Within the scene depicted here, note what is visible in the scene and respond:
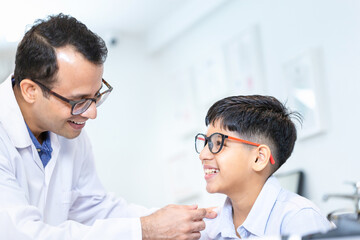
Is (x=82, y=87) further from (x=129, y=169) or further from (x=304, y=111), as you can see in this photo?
(x=129, y=169)

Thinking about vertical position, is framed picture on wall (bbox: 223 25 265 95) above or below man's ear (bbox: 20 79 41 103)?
above

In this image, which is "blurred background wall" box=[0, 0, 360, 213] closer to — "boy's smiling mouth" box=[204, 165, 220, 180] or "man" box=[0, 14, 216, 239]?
"man" box=[0, 14, 216, 239]

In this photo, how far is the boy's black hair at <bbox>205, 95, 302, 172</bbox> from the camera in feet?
5.60

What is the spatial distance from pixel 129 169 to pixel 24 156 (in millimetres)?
2709

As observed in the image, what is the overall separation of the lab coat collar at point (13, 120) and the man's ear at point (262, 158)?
0.79m

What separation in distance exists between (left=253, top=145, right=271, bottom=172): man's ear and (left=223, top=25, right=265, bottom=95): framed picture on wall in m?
1.75

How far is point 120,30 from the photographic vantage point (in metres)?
4.61

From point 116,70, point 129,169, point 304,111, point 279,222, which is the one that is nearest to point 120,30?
point 116,70

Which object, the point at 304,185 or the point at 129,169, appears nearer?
the point at 304,185

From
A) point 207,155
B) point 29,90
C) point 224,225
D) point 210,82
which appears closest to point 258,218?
point 224,225

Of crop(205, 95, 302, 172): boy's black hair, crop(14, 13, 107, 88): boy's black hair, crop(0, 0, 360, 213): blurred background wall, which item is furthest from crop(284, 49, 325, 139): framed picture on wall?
crop(14, 13, 107, 88): boy's black hair

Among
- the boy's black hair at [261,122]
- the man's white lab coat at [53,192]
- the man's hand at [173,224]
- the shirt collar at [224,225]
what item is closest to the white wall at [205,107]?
the boy's black hair at [261,122]

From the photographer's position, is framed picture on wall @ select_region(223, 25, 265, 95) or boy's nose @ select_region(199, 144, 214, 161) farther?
framed picture on wall @ select_region(223, 25, 265, 95)

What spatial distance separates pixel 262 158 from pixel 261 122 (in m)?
0.12
